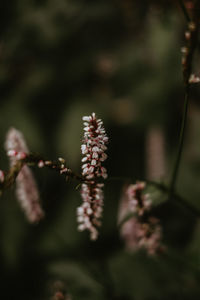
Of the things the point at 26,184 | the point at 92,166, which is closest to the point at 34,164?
the point at 92,166

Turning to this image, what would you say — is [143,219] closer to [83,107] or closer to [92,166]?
[92,166]

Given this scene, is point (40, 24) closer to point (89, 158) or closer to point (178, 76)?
point (178, 76)

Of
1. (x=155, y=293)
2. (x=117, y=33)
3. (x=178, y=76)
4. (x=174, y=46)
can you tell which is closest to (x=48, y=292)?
(x=155, y=293)

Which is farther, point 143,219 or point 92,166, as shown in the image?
point 143,219

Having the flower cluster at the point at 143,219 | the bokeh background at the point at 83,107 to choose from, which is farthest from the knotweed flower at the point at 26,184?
the bokeh background at the point at 83,107

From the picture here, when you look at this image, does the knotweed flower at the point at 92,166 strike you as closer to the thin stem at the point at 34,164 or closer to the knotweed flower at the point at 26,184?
the thin stem at the point at 34,164
